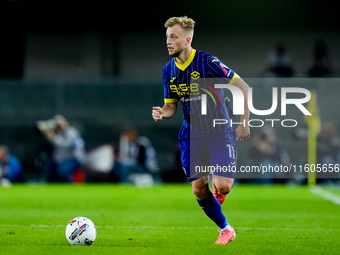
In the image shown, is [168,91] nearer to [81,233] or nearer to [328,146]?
[81,233]

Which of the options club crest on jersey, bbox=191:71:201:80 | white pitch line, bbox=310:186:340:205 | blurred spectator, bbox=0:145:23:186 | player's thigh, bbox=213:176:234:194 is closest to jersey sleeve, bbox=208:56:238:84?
club crest on jersey, bbox=191:71:201:80

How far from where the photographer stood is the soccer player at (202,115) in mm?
7414

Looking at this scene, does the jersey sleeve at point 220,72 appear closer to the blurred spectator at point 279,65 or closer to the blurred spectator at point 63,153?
the blurred spectator at point 63,153

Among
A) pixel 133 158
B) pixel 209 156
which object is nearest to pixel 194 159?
Result: pixel 209 156

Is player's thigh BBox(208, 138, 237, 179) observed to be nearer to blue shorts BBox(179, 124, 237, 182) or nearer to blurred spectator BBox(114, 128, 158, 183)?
blue shorts BBox(179, 124, 237, 182)

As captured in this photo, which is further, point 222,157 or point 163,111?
point 163,111

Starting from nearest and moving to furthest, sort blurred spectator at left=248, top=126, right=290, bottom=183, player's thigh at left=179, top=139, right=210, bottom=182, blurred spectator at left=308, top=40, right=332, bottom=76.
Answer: player's thigh at left=179, top=139, right=210, bottom=182 → blurred spectator at left=248, top=126, right=290, bottom=183 → blurred spectator at left=308, top=40, right=332, bottom=76

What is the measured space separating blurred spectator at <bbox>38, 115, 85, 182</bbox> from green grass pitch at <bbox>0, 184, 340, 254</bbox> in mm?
1930

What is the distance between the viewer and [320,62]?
865 inches

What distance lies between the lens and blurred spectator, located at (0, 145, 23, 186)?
1922cm

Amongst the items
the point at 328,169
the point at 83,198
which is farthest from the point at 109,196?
the point at 328,169

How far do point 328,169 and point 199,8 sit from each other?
8258 millimetres

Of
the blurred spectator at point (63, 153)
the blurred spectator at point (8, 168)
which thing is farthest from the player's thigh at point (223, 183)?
the blurred spectator at point (8, 168)

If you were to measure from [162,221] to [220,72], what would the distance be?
333 cm
